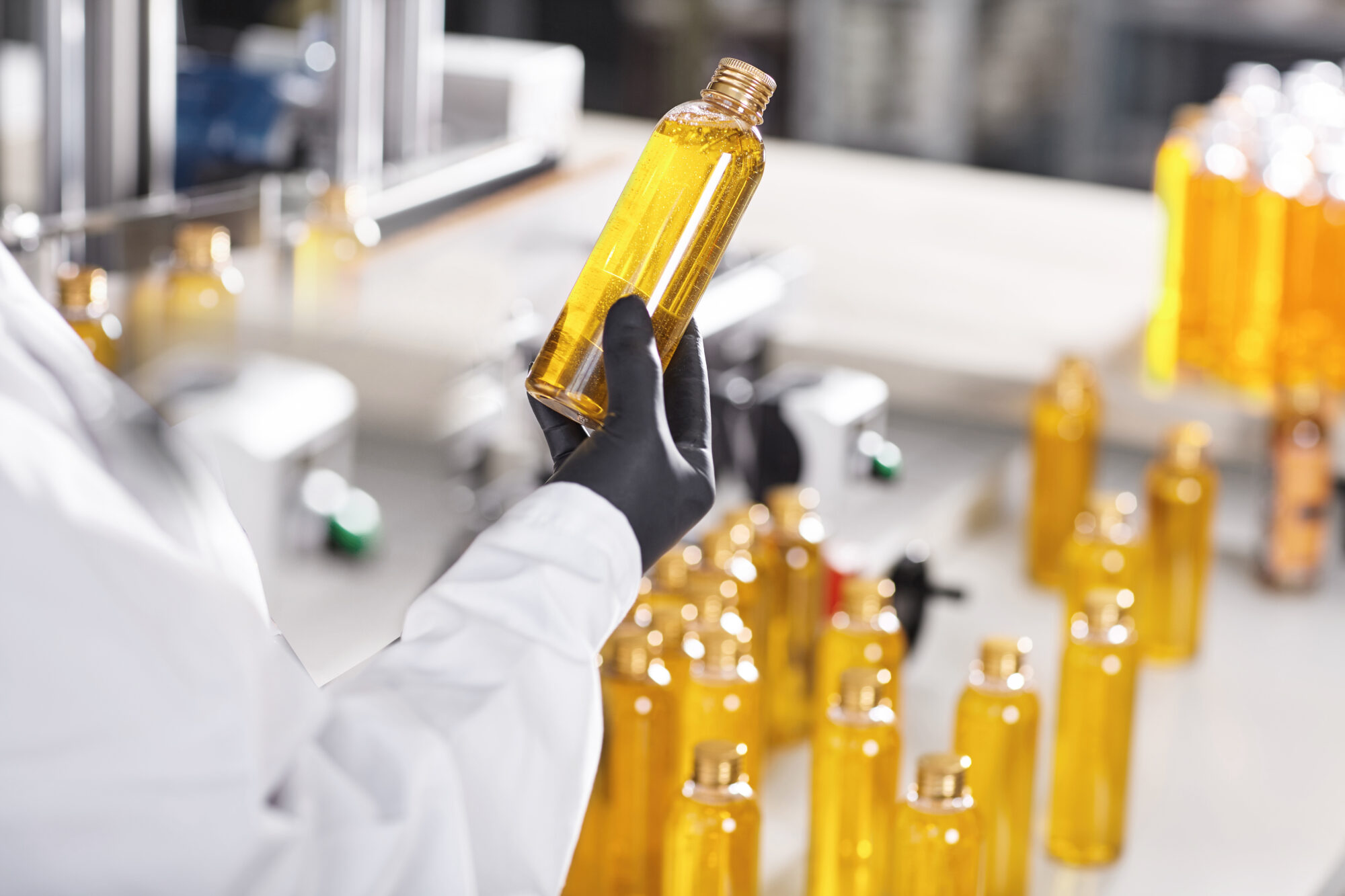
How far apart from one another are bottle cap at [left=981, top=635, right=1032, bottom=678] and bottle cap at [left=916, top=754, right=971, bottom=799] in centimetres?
15

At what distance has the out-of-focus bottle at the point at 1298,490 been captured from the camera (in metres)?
1.73

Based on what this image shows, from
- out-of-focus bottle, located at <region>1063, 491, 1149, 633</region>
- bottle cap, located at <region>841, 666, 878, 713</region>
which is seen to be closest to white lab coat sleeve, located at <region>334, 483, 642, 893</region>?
bottle cap, located at <region>841, 666, 878, 713</region>

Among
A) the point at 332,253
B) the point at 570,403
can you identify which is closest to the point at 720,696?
the point at 570,403

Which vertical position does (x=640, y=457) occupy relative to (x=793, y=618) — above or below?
above

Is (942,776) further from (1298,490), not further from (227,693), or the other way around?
(1298,490)

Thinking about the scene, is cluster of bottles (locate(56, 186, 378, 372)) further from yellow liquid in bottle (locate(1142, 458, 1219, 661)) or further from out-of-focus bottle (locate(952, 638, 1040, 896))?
yellow liquid in bottle (locate(1142, 458, 1219, 661))

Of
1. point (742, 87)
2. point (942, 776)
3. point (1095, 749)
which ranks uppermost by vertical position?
point (742, 87)

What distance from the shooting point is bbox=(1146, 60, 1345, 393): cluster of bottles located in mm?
1940

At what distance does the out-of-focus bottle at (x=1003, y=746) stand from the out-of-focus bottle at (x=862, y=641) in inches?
2.7

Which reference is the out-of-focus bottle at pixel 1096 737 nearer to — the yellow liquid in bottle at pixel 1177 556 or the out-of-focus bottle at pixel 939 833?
the out-of-focus bottle at pixel 939 833

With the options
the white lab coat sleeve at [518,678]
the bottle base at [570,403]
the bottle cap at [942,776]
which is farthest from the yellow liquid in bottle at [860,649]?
the white lab coat sleeve at [518,678]

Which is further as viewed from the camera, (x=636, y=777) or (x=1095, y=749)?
(x=1095, y=749)

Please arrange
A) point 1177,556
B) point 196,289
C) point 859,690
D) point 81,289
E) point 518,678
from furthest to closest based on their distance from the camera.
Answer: point 1177,556 → point 196,289 → point 81,289 → point 859,690 → point 518,678

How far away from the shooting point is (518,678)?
718 millimetres
